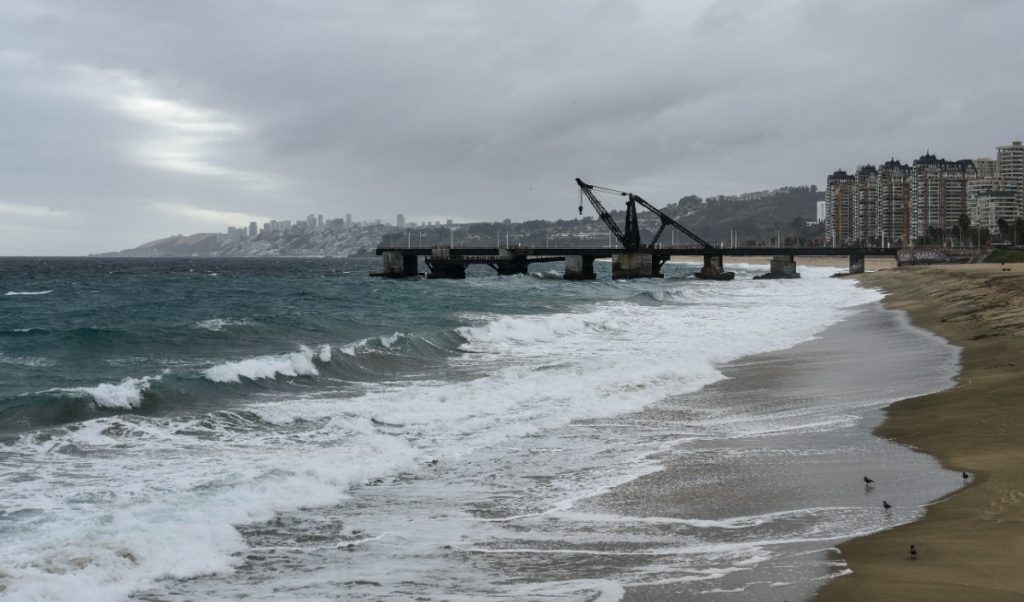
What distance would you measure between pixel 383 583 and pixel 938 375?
16291 millimetres

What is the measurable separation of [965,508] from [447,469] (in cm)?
665

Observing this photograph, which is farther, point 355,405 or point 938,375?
point 938,375

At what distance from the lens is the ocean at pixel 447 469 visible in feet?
28.2

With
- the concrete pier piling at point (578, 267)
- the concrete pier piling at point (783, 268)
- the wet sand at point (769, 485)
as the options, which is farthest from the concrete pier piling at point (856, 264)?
the wet sand at point (769, 485)

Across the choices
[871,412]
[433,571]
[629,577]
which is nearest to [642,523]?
[629,577]

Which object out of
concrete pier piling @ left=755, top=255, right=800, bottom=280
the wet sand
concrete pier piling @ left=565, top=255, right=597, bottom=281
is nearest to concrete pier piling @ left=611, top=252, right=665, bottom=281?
concrete pier piling @ left=565, top=255, right=597, bottom=281

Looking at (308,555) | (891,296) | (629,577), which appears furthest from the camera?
(891,296)

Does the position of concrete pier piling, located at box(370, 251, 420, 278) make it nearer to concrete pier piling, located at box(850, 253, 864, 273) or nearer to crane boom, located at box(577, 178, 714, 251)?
crane boom, located at box(577, 178, 714, 251)

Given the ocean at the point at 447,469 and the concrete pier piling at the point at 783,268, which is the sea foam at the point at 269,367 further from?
the concrete pier piling at the point at 783,268

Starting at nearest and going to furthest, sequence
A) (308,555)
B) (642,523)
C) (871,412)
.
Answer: (308,555), (642,523), (871,412)

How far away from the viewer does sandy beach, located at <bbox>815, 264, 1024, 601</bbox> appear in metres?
7.47

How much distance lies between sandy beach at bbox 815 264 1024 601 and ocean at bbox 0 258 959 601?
1.22ft

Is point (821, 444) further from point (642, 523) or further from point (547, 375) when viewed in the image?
point (547, 375)

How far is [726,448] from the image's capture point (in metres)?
14.3
